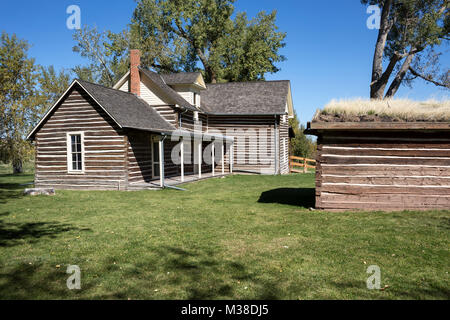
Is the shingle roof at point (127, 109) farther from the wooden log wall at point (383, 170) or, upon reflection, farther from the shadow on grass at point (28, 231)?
the wooden log wall at point (383, 170)

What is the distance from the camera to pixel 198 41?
131ft

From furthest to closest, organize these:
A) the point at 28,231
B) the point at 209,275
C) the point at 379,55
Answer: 1. the point at 379,55
2. the point at 28,231
3. the point at 209,275

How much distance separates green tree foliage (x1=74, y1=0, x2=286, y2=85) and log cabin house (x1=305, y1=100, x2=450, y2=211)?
29.0 m

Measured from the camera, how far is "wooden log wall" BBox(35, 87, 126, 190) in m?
17.3

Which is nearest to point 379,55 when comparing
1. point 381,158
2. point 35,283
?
point 381,158

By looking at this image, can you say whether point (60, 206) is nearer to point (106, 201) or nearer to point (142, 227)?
point (106, 201)

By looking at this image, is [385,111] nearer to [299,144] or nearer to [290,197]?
[290,197]

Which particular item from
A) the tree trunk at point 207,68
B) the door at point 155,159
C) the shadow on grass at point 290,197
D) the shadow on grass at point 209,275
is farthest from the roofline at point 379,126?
the tree trunk at point 207,68

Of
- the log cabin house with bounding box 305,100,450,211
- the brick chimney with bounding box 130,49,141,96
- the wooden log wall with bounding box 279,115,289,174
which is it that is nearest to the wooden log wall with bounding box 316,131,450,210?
the log cabin house with bounding box 305,100,450,211

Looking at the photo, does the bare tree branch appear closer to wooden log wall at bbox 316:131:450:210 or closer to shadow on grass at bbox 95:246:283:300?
wooden log wall at bbox 316:131:450:210

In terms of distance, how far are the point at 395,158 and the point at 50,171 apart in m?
16.6

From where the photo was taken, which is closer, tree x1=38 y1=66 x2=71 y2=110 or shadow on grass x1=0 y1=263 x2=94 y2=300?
shadow on grass x1=0 y1=263 x2=94 y2=300

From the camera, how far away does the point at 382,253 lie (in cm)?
664

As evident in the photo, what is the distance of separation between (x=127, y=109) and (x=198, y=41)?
78.0ft
